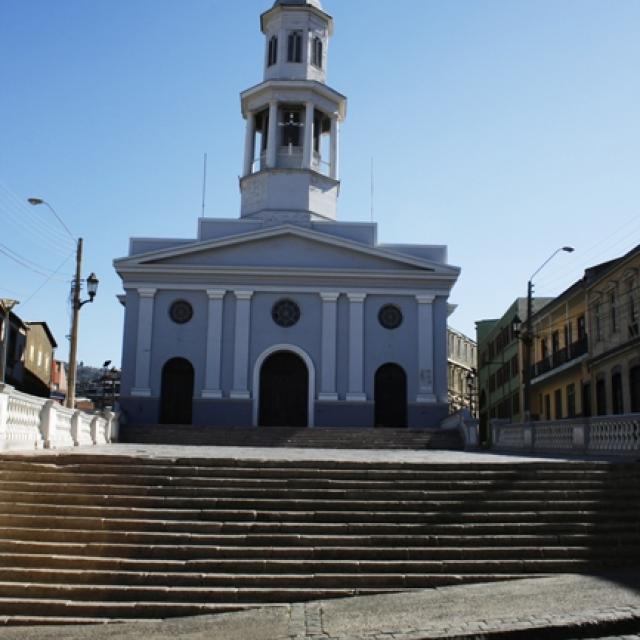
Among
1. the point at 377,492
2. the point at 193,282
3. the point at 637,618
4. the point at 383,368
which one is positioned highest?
the point at 193,282

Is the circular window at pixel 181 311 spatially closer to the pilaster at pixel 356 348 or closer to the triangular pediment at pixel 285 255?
the triangular pediment at pixel 285 255

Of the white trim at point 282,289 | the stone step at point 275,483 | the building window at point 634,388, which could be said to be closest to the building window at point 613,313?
the building window at point 634,388

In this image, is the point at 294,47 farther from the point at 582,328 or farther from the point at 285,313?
the point at 582,328

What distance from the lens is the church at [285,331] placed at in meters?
29.0

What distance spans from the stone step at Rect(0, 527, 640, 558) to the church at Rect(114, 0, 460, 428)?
1809cm

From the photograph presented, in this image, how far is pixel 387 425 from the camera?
29.2m

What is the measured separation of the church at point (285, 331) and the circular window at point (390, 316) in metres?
0.04

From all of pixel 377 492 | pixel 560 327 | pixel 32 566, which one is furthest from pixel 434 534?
pixel 560 327

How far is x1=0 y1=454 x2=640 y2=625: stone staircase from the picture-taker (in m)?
9.27

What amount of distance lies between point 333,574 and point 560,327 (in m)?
30.9

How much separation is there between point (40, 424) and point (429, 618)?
1099 centimetres

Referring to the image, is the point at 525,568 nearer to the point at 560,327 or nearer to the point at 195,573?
the point at 195,573

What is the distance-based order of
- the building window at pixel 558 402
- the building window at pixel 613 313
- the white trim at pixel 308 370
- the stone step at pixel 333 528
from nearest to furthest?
1. the stone step at pixel 333 528
2. the white trim at pixel 308 370
3. the building window at pixel 613 313
4. the building window at pixel 558 402

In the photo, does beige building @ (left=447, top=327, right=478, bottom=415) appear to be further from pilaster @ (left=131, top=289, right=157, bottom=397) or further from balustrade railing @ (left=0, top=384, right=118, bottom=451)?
balustrade railing @ (left=0, top=384, right=118, bottom=451)
